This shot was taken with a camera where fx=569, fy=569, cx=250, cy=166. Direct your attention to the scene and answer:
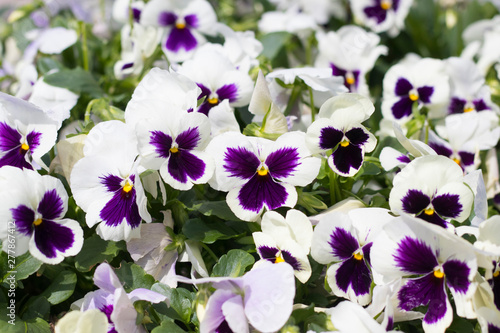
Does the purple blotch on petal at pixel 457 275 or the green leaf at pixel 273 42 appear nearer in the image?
the purple blotch on petal at pixel 457 275

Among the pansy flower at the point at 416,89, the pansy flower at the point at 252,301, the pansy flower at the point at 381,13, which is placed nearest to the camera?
the pansy flower at the point at 252,301

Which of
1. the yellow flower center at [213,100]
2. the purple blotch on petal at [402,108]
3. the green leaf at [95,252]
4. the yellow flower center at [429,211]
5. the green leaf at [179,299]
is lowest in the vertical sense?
the green leaf at [179,299]

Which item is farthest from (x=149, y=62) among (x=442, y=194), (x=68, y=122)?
(x=442, y=194)

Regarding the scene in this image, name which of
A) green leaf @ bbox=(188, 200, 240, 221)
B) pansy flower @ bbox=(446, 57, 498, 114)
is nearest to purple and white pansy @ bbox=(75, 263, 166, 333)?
green leaf @ bbox=(188, 200, 240, 221)

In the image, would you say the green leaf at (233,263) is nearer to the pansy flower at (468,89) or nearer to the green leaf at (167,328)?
the green leaf at (167,328)

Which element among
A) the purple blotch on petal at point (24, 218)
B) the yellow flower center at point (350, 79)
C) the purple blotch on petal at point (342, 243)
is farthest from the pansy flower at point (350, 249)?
the yellow flower center at point (350, 79)

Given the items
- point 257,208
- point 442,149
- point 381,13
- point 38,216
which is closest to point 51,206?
point 38,216

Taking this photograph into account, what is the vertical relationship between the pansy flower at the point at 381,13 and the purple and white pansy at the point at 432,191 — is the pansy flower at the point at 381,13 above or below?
below
